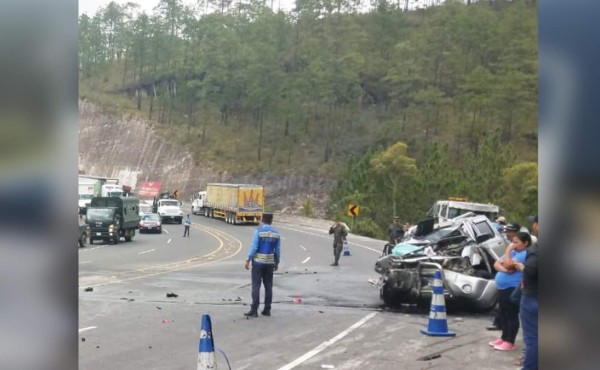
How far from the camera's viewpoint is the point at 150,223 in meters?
35.4

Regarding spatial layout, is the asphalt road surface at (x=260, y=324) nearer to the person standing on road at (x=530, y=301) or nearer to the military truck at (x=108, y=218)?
the person standing on road at (x=530, y=301)

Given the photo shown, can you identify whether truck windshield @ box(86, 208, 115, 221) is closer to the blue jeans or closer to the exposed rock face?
the exposed rock face

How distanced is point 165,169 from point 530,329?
41773mm

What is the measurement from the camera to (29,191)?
3105mm

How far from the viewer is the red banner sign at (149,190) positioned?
4459 cm

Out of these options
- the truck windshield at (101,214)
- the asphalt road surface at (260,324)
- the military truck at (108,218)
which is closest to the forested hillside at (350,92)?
the asphalt road surface at (260,324)

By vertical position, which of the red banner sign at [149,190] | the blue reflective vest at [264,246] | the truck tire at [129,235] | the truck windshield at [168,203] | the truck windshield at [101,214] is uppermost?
the blue reflective vest at [264,246]

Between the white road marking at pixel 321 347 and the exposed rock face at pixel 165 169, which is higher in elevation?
the exposed rock face at pixel 165 169

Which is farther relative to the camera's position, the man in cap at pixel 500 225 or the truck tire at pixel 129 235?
the truck tire at pixel 129 235

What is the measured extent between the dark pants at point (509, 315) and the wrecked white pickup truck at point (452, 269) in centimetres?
242

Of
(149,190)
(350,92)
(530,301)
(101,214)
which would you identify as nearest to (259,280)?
(530,301)

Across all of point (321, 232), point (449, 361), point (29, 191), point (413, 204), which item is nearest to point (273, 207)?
point (321, 232)

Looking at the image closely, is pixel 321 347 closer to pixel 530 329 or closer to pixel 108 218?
pixel 530 329

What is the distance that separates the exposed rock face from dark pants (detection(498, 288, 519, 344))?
101 feet
